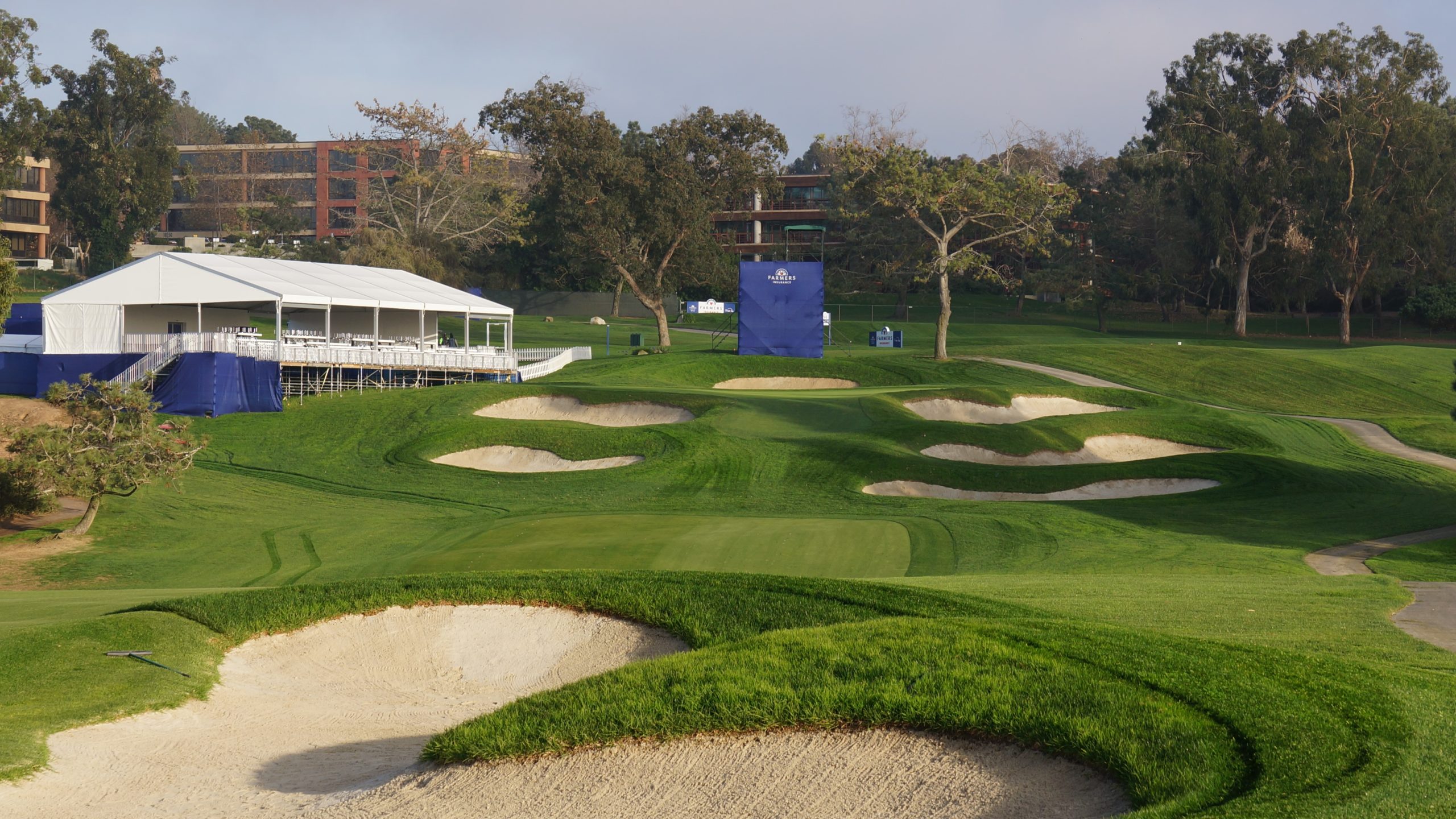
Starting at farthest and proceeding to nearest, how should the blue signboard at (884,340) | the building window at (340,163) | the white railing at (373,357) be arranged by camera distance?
the building window at (340,163) < the blue signboard at (884,340) < the white railing at (373,357)

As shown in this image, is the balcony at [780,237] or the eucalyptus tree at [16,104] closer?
the eucalyptus tree at [16,104]

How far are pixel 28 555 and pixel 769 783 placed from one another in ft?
74.2

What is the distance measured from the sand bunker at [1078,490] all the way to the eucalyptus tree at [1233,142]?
49787 mm

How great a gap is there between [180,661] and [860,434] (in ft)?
84.7

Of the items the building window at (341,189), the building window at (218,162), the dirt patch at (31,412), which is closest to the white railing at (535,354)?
the dirt patch at (31,412)

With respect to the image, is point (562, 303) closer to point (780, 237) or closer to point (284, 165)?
point (780, 237)

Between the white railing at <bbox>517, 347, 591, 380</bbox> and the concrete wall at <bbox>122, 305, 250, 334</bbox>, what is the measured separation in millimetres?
12725

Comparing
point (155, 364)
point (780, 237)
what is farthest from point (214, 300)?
point (780, 237)

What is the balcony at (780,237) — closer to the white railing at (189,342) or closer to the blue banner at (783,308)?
the blue banner at (783,308)

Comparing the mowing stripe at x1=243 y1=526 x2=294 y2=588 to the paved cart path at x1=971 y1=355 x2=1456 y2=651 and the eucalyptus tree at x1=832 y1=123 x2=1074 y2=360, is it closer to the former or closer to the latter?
the paved cart path at x1=971 y1=355 x2=1456 y2=651

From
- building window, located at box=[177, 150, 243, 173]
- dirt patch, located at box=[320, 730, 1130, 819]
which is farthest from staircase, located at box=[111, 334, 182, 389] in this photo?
building window, located at box=[177, 150, 243, 173]

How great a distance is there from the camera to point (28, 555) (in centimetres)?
2448

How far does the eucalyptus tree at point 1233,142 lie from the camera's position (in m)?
73.8

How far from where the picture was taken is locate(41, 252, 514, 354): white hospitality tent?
45.3 metres
